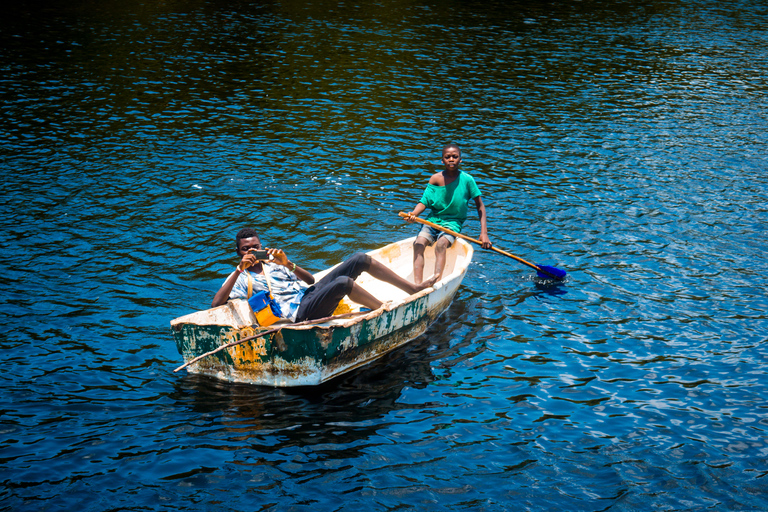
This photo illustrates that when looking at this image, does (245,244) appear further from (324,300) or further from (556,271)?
(556,271)

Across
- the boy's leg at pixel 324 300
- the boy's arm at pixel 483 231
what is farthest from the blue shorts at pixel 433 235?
the boy's leg at pixel 324 300

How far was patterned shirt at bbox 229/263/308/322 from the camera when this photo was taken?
8.39 m

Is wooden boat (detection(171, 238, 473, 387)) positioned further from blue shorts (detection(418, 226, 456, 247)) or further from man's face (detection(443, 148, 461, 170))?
man's face (detection(443, 148, 461, 170))

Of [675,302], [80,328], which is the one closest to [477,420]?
[675,302]

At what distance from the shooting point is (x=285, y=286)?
338 inches

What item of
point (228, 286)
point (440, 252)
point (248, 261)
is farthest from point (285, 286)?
point (440, 252)

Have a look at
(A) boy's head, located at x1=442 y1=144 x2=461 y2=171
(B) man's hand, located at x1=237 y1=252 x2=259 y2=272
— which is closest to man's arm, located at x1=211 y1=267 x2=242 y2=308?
(B) man's hand, located at x1=237 y1=252 x2=259 y2=272

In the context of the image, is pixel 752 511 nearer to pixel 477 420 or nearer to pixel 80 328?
pixel 477 420

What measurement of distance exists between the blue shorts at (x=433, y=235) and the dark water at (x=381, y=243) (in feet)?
3.30

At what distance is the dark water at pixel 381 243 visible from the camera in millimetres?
6816

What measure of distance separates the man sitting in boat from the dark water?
98 cm

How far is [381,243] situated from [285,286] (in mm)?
4708

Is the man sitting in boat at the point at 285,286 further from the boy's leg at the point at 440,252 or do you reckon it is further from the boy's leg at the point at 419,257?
the boy's leg at the point at 440,252

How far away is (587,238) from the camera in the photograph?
→ 1320cm
